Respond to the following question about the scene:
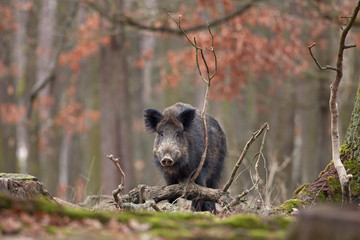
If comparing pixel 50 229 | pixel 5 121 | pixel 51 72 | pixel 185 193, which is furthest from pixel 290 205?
pixel 5 121

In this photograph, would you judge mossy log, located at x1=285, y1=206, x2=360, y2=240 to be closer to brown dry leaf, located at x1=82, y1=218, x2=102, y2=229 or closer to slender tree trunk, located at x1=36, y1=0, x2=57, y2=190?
brown dry leaf, located at x1=82, y1=218, x2=102, y2=229

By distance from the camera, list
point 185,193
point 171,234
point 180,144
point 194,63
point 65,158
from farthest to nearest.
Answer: point 65,158 → point 194,63 → point 180,144 → point 185,193 → point 171,234

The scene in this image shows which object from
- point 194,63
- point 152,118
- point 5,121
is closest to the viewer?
point 152,118

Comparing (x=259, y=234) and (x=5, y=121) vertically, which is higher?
(x=5, y=121)

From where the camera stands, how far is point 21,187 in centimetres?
765

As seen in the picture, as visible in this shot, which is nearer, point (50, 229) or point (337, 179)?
point (50, 229)

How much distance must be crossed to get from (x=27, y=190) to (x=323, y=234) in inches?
180

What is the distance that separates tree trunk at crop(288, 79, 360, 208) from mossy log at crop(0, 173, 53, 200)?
11.0 feet

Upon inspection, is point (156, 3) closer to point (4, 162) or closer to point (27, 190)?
point (4, 162)

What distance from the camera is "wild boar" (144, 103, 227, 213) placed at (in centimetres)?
1004

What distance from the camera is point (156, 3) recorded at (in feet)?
63.3

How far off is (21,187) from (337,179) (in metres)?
4.03


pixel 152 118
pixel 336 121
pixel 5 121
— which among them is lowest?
pixel 336 121

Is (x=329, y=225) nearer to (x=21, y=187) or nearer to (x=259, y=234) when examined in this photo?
(x=259, y=234)
